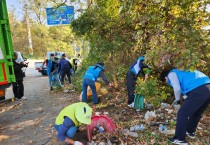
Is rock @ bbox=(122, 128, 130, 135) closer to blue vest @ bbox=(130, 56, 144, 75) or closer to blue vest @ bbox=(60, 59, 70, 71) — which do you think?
blue vest @ bbox=(130, 56, 144, 75)

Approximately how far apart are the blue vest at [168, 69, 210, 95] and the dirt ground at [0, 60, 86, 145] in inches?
95.8

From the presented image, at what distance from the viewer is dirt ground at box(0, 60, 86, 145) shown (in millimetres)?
4539

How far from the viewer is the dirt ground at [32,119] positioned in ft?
14.9

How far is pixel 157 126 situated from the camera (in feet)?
15.1

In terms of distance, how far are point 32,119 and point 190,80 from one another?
4002 mm

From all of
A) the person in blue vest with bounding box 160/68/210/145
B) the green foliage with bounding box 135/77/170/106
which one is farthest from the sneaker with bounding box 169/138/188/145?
the green foliage with bounding box 135/77/170/106

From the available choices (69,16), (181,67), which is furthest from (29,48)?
(181,67)

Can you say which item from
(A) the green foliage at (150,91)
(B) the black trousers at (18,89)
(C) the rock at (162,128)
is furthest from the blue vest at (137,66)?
(B) the black trousers at (18,89)

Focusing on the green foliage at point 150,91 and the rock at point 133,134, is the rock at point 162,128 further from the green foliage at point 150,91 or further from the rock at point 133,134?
the green foliage at point 150,91

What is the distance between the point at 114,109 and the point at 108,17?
3235mm

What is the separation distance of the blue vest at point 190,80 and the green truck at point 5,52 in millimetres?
3737

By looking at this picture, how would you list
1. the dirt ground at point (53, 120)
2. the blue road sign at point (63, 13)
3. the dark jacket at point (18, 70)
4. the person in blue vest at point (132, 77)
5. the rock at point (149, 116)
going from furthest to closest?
the blue road sign at point (63, 13) → the dark jacket at point (18, 70) → the person in blue vest at point (132, 77) → the rock at point (149, 116) → the dirt ground at point (53, 120)

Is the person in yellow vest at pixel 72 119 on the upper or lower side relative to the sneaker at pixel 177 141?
upper

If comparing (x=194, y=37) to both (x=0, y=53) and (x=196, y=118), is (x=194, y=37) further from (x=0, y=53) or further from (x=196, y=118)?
(x=0, y=53)
